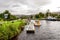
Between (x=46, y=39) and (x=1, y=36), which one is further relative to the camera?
(x=46, y=39)

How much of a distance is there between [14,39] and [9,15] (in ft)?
52.9

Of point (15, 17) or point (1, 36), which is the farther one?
point (15, 17)

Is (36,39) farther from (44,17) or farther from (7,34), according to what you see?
(44,17)

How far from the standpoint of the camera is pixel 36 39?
11148 millimetres

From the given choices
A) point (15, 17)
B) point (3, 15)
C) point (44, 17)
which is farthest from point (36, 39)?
point (44, 17)

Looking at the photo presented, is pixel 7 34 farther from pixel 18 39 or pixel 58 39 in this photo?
pixel 58 39

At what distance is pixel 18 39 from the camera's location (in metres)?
11.4

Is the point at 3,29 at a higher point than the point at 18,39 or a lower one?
higher

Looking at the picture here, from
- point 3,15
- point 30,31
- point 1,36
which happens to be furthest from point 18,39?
point 3,15

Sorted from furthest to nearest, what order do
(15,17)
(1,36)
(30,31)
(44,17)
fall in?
(44,17) < (15,17) < (30,31) < (1,36)

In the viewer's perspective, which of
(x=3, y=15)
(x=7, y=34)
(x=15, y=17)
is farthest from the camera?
(x=15, y=17)

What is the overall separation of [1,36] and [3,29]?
0.79 metres

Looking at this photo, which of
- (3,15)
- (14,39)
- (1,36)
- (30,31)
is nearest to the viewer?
(1,36)

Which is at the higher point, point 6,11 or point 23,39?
point 6,11
